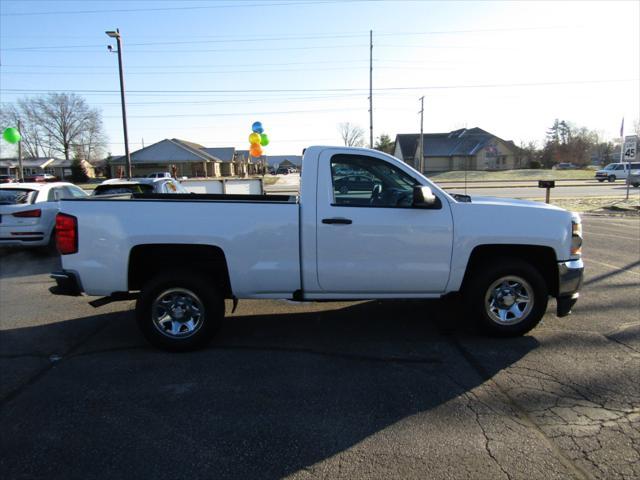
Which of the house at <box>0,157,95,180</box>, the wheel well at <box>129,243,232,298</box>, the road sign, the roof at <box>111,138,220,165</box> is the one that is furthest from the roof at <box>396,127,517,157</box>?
the wheel well at <box>129,243,232,298</box>

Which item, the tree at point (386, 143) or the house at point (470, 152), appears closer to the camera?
the house at point (470, 152)

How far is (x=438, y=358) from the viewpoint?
4203 mm

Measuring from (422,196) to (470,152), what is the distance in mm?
71974

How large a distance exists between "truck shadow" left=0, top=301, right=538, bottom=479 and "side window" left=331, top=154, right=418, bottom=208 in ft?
5.02

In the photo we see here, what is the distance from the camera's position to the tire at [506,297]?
4.47 metres

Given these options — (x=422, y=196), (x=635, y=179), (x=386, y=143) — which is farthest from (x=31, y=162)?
(x=422, y=196)

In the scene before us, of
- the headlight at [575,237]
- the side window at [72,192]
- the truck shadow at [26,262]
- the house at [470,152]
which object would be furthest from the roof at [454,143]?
the headlight at [575,237]

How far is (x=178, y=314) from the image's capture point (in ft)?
14.4

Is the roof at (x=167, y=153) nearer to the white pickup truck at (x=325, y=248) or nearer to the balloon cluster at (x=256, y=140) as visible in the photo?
the balloon cluster at (x=256, y=140)

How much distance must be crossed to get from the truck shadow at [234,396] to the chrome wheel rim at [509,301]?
0.27 meters

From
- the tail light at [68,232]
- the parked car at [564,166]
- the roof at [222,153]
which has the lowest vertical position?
the tail light at [68,232]

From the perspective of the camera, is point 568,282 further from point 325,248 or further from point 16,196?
point 16,196

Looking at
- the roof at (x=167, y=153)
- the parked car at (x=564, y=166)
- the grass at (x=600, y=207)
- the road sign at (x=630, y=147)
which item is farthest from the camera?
the parked car at (x=564, y=166)

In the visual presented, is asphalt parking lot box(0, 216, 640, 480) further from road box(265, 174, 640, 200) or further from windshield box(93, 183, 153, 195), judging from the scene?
road box(265, 174, 640, 200)
